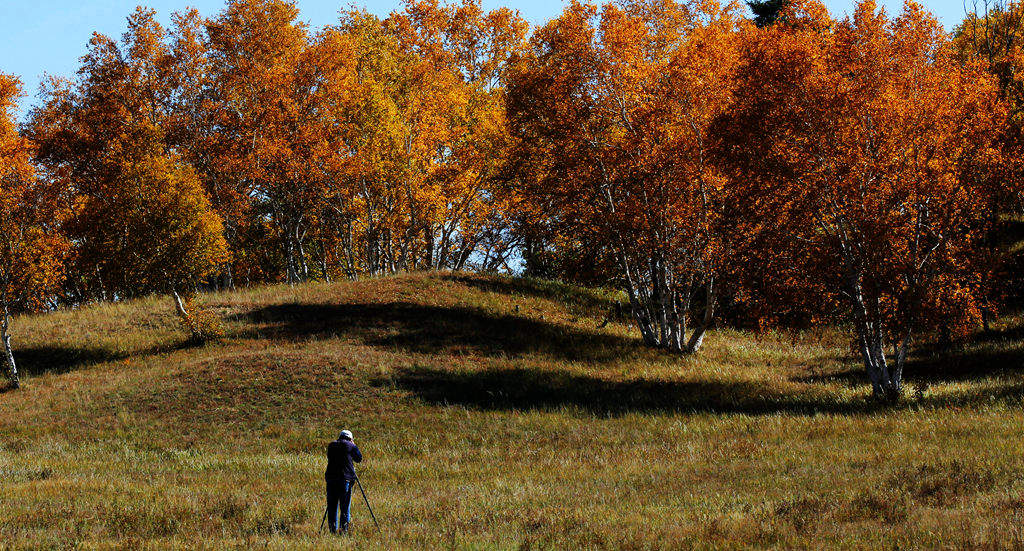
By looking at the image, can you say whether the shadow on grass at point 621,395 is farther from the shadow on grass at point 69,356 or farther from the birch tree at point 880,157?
the shadow on grass at point 69,356

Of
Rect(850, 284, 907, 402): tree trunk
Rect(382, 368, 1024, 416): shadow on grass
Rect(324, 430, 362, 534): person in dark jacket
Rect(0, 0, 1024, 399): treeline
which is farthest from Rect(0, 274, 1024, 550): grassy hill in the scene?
Rect(0, 0, 1024, 399): treeline

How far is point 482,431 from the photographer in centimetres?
2333

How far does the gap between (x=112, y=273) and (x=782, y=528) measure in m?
32.1

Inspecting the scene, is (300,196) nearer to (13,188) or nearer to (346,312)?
(346,312)

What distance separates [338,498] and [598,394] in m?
16.3

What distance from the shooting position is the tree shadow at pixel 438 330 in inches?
1359

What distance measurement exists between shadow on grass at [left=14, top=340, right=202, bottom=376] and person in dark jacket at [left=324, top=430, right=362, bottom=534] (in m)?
25.2

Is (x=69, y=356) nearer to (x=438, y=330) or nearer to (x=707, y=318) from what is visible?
(x=438, y=330)

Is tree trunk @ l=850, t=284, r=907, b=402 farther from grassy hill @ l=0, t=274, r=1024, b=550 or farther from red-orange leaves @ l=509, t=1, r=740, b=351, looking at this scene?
red-orange leaves @ l=509, t=1, r=740, b=351

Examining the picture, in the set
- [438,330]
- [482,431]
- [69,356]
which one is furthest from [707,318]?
[69,356]

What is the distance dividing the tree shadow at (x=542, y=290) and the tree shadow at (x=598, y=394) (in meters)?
14.6

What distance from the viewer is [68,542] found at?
11.3 metres

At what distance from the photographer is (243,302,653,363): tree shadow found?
1359 inches

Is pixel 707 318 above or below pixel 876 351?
above
